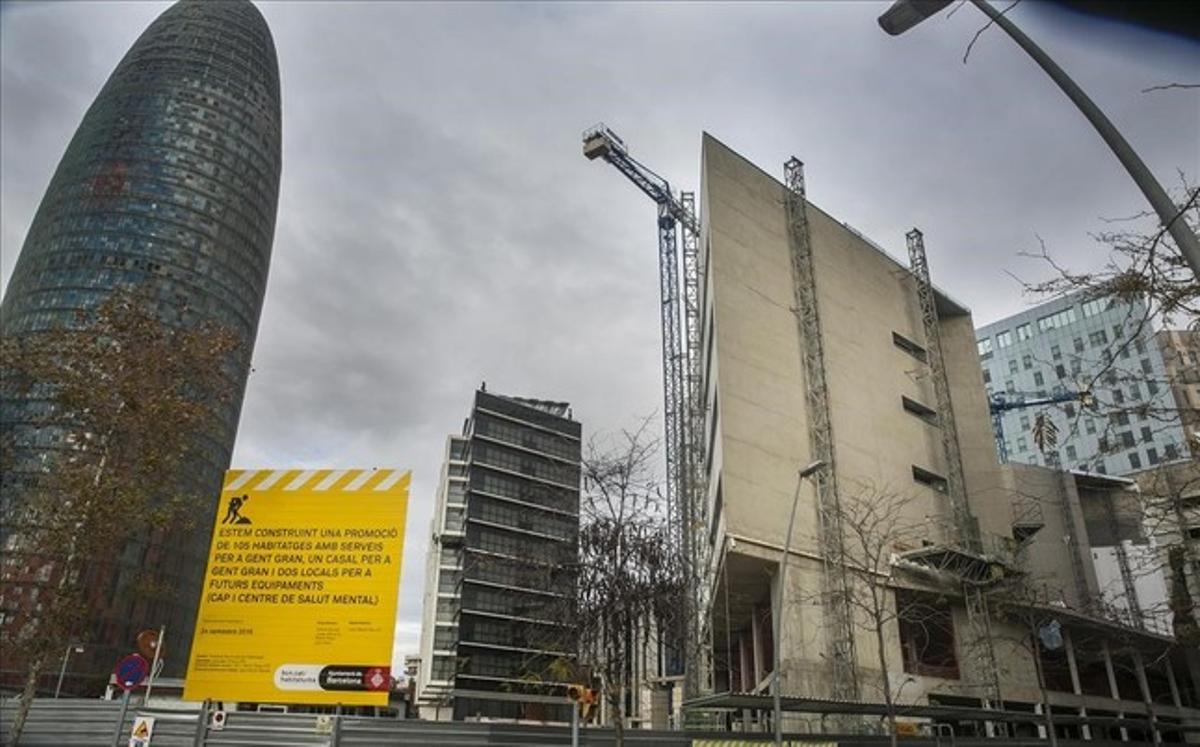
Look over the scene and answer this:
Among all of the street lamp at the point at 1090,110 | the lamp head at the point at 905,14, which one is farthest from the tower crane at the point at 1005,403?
the lamp head at the point at 905,14

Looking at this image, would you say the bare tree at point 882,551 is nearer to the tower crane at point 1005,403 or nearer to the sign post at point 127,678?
the sign post at point 127,678

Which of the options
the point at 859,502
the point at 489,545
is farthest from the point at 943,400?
the point at 489,545

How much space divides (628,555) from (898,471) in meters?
32.0

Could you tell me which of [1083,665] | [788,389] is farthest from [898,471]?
[1083,665]

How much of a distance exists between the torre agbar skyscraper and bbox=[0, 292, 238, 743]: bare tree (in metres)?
80.4

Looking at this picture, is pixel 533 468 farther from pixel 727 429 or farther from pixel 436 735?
pixel 436 735

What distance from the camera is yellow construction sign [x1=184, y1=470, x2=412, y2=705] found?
33.8 ft

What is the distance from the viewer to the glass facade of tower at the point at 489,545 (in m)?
80.2

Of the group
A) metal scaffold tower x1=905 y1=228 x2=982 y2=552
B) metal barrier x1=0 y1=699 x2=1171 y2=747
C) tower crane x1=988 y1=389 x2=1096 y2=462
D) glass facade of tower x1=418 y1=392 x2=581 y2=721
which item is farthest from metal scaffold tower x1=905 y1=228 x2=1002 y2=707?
tower crane x1=988 y1=389 x2=1096 y2=462

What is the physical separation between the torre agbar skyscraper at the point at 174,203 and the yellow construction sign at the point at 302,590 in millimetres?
86014

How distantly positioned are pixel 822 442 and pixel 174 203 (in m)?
94.2

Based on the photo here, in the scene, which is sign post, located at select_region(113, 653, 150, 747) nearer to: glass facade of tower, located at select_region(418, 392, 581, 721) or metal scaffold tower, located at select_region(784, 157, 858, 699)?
metal scaffold tower, located at select_region(784, 157, 858, 699)

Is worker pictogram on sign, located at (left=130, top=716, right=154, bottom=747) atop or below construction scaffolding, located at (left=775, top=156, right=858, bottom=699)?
below

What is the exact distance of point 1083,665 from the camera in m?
54.5
